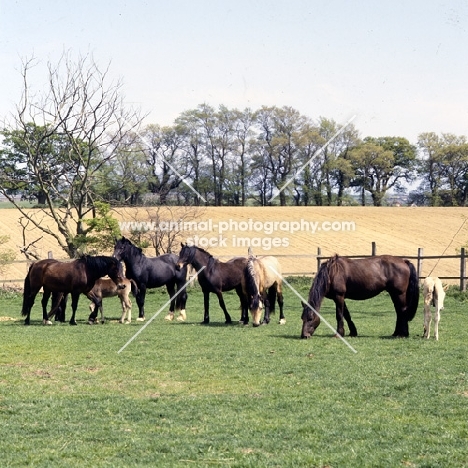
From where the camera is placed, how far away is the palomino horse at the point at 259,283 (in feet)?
51.3

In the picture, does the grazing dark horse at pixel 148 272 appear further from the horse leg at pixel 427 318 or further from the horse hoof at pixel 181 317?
the horse leg at pixel 427 318

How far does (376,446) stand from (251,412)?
1.70 metres

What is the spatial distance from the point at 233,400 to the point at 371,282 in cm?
618

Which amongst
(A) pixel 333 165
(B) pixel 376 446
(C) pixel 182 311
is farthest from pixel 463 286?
(A) pixel 333 165

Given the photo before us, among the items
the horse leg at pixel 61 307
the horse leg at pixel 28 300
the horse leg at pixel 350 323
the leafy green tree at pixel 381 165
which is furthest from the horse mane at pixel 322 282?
the leafy green tree at pixel 381 165

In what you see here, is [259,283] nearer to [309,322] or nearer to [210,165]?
[309,322]

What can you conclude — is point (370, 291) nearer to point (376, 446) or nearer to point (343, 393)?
point (343, 393)

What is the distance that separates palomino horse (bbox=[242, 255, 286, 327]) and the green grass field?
Result: 49.2 inches

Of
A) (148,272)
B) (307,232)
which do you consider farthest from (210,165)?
(148,272)

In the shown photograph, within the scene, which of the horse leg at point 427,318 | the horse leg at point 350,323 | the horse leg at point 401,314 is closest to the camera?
the horse leg at point 427,318

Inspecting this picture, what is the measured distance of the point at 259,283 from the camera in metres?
16.0

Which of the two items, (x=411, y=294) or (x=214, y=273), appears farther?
(x=214, y=273)

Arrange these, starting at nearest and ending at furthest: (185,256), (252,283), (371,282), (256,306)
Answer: (371,282)
(252,283)
(256,306)
(185,256)

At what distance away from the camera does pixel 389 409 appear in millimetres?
7832
